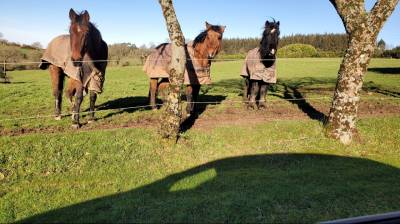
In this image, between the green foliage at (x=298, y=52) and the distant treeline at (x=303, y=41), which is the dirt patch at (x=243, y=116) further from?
the distant treeline at (x=303, y=41)

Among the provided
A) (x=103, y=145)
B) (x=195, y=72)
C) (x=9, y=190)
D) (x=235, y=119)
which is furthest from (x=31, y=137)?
(x=235, y=119)

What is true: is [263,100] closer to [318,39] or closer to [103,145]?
[103,145]

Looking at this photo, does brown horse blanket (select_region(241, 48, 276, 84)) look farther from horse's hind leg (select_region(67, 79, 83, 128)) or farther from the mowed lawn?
horse's hind leg (select_region(67, 79, 83, 128))

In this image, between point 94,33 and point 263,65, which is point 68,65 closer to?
point 94,33

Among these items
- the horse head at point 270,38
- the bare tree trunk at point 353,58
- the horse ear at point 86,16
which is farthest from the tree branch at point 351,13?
the horse ear at point 86,16

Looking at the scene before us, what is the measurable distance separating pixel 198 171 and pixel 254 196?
5.69 ft

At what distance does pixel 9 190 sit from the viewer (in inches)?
266

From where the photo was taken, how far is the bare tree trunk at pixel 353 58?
31.0 ft

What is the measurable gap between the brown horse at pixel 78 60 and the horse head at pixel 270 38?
4.63 metres

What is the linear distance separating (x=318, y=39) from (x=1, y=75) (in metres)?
72.9

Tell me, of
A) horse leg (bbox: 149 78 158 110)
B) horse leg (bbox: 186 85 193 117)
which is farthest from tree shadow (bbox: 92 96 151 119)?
horse leg (bbox: 186 85 193 117)

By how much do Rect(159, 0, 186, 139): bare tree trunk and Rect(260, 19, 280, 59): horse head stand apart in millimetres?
3708

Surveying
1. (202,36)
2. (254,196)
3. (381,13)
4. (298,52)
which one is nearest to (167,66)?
(202,36)

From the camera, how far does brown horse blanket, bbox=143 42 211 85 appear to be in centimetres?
1172
